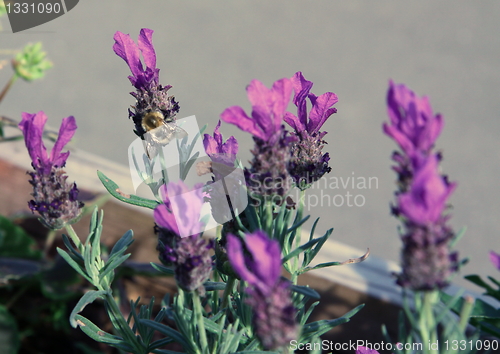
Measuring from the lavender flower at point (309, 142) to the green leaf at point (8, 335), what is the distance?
2.47 feet

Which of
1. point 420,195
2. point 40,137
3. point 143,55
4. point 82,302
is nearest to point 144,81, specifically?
point 143,55

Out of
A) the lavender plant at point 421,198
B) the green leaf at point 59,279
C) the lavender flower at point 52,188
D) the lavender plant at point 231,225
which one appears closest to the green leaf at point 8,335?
the green leaf at point 59,279

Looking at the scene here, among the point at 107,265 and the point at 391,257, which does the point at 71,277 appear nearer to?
the point at 107,265

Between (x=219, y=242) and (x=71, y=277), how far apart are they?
635 mm

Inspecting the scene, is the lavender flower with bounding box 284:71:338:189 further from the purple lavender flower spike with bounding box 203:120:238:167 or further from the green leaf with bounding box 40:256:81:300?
the green leaf with bounding box 40:256:81:300

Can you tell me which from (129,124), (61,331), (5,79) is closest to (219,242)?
(61,331)

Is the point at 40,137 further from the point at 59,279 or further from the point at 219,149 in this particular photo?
the point at 59,279

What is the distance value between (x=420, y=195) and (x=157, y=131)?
337 millimetres

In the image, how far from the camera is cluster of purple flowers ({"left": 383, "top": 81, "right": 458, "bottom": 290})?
0.37 m

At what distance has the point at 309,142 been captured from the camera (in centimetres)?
66

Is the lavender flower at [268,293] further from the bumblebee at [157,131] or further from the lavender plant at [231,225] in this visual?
the bumblebee at [157,131]

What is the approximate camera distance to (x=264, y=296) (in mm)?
414

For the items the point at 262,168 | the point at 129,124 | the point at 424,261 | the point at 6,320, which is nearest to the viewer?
the point at 424,261

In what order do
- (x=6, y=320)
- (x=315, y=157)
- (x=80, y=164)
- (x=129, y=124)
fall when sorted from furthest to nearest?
(x=129, y=124) → (x=80, y=164) → (x=6, y=320) → (x=315, y=157)
